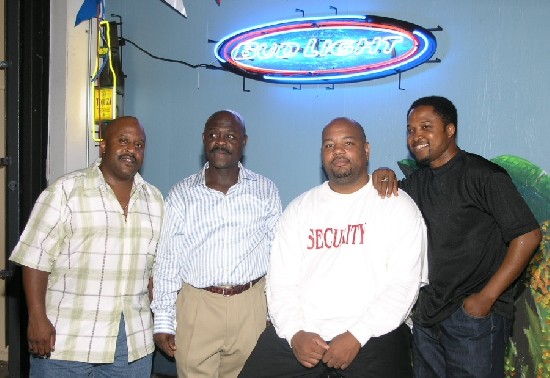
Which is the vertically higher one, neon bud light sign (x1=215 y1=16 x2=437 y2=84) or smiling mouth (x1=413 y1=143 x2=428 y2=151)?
neon bud light sign (x1=215 y1=16 x2=437 y2=84)

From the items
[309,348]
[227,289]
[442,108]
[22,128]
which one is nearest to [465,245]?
[442,108]

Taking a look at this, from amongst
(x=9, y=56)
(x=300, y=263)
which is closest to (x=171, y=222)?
(x=300, y=263)

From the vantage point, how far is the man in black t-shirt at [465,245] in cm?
265

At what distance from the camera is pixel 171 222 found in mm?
3127

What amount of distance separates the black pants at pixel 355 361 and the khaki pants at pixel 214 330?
1.24 feet

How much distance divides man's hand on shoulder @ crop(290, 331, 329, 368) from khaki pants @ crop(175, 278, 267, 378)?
622mm

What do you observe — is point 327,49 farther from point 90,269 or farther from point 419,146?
point 90,269

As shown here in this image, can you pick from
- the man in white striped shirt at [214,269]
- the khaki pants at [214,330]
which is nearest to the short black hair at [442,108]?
the man in white striped shirt at [214,269]

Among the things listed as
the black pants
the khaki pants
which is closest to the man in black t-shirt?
the black pants

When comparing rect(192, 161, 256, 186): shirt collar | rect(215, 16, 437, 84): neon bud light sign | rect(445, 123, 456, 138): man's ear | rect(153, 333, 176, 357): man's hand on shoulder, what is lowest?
rect(153, 333, 176, 357): man's hand on shoulder

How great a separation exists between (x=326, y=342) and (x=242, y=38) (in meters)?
2.40

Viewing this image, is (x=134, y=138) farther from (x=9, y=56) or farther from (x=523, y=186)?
(x=523, y=186)

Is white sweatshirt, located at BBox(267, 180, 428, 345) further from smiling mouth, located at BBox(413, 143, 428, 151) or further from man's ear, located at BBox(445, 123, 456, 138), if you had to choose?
man's ear, located at BBox(445, 123, 456, 138)

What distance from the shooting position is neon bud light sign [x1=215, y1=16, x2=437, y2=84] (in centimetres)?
364
